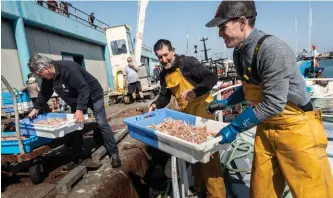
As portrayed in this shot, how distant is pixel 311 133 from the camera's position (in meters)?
1.83

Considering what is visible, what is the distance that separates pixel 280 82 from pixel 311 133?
52cm

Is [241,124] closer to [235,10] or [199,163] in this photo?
[235,10]

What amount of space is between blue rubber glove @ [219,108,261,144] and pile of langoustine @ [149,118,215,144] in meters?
0.29

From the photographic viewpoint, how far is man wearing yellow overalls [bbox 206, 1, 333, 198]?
1675mm

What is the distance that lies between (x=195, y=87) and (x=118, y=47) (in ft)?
39.2

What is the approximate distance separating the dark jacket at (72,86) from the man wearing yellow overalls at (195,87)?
46.1 inches

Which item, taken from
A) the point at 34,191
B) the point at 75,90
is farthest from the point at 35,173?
the point at 75,90

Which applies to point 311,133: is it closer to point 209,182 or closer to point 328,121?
point 209,182

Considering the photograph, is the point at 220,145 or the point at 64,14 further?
the point at 64,14

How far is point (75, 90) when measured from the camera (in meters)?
3.69

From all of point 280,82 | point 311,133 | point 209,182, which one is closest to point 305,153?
point 311,133

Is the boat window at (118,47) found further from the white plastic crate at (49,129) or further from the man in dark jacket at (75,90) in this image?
the white plastic crate at (49,129)

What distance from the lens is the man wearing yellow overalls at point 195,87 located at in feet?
9.19

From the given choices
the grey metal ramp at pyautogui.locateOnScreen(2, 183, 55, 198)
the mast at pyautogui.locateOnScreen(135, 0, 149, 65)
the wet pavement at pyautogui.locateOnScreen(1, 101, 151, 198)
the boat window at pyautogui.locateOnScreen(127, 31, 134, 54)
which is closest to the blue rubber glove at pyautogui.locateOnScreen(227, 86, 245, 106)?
the wet pavement at pyautogui.locateOnScreen(1, 101, 151, 198)
